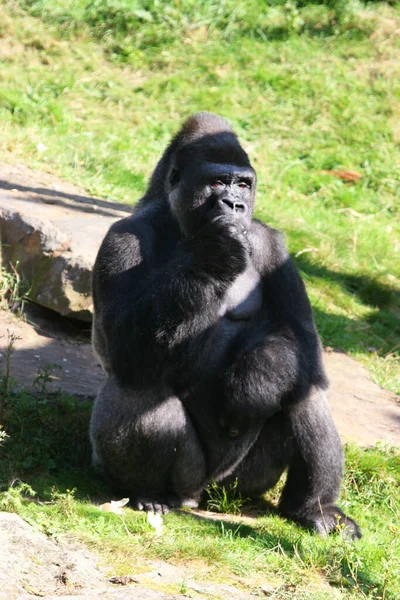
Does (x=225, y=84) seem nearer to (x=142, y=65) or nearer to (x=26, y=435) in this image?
(x=142, y=65)

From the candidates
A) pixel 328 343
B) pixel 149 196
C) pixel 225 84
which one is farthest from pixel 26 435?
pixel 225 84

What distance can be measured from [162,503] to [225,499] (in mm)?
355

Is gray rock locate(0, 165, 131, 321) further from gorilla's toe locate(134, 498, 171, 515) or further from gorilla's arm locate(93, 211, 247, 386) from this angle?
gorilla's toe locate(134, 498, 171, 515)

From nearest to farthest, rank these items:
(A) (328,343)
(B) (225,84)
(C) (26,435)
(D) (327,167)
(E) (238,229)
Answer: (E) (238,229), (C) (26,435), (A) (328,343), (D) (327,167), (B) (225,84)

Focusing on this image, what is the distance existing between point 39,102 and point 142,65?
6.51ft

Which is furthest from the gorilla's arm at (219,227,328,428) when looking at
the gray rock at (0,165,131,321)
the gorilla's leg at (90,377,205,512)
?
the gray rock at (0,165,131,321)

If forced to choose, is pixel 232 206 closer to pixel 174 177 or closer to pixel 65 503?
pixel 174 177

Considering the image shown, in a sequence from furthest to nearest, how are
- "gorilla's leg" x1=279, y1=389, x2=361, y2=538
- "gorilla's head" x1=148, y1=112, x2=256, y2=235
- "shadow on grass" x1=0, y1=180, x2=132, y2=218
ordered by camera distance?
"shadow on grass" x1=0, y1=180, x2=132, y2=218
"gorilla's leg" x1=279, y1=389, x2=361, y2=538
"gorilla's head" x1=148, y1=112, x2=256, y2=235

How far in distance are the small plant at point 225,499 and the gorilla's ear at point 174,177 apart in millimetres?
1633

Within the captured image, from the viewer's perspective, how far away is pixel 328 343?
7371 millimetres

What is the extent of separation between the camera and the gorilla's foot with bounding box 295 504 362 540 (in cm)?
A: 455

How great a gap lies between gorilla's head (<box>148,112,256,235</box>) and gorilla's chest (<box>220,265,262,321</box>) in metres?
0.36

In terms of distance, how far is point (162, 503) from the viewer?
4.66m

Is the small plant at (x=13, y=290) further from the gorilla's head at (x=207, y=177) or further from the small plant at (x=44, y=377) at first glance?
the gorilla's head at (x=207, y=177)
